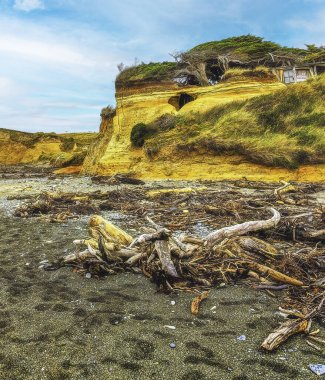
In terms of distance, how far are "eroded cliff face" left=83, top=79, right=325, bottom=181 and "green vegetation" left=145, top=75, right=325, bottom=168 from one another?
61 centimetres

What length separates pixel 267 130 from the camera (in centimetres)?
2241

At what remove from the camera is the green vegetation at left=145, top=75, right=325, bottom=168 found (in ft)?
66.2

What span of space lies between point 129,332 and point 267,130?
20410 mm

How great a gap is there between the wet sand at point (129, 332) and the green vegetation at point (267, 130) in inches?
658

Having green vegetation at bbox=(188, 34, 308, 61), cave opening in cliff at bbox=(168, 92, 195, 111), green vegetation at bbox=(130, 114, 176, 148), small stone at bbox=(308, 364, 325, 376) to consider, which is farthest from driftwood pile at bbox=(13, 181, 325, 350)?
green vegetation at bbox=(188, 34, 308, 61)

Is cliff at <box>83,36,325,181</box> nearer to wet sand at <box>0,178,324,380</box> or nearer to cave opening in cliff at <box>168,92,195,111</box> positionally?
cave opening in cliff at <box>168,92,195,111</box>

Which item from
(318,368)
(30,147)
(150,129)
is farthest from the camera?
(30,147)

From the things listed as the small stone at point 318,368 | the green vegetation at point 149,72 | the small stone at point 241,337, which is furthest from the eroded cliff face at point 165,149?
the small stone at point 318,368

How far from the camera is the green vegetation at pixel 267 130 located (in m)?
20.2

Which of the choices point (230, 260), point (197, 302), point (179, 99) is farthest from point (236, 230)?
point (179, 99)

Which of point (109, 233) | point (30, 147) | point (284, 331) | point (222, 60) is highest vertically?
point (222, 60)

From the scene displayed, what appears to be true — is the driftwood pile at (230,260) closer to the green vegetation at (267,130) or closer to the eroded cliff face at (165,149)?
the green vegetation at (267,130)

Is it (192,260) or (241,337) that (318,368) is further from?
(192,260)

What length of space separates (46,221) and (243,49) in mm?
33274
